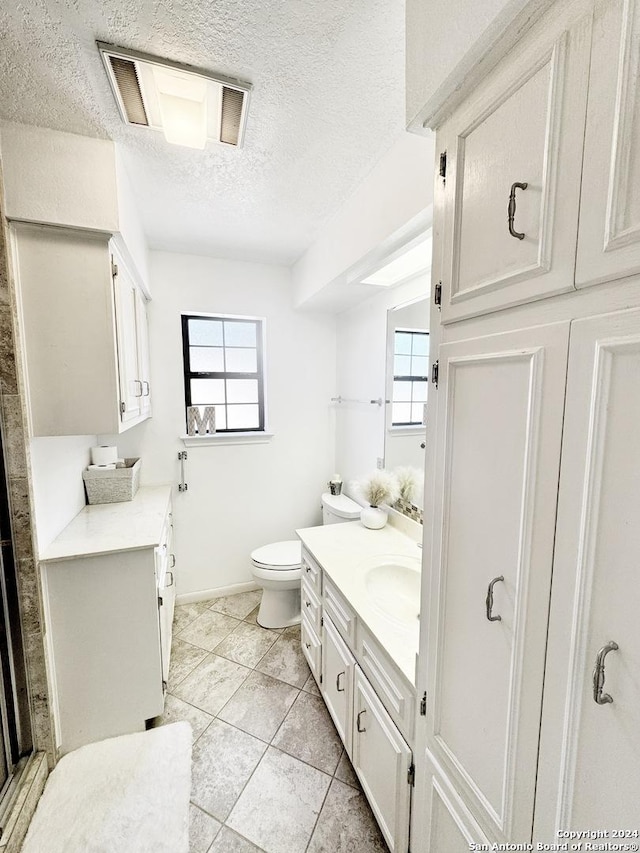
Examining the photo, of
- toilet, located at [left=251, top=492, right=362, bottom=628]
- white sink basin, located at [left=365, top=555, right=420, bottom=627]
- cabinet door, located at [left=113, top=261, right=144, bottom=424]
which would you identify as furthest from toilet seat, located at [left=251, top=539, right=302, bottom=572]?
cabinet door, located at [left=113, top=261, right=144, bottom=424]

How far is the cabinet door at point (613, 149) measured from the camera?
0.46m

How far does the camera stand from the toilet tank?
2510 millimetres

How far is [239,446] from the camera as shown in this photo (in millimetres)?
2770

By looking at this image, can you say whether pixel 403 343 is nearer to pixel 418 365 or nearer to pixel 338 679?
pixel 418 365

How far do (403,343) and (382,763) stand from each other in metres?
1.88

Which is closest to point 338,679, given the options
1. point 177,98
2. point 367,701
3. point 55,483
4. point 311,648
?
point 367,701

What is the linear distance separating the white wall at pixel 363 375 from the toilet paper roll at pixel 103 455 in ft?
5.35

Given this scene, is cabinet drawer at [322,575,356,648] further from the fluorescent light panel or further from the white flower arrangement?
the fluorescent light panel

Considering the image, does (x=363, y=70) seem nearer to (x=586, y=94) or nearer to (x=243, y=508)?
(x=586, y=94)

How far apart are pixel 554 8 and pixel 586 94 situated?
182mm

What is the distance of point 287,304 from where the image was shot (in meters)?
2.79

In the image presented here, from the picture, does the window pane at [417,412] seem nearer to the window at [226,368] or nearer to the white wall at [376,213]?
the white wall at [376,213]

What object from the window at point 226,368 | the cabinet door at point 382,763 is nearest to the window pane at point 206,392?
the window at point 226,368

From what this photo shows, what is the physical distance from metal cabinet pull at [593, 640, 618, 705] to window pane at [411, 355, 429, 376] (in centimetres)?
157
